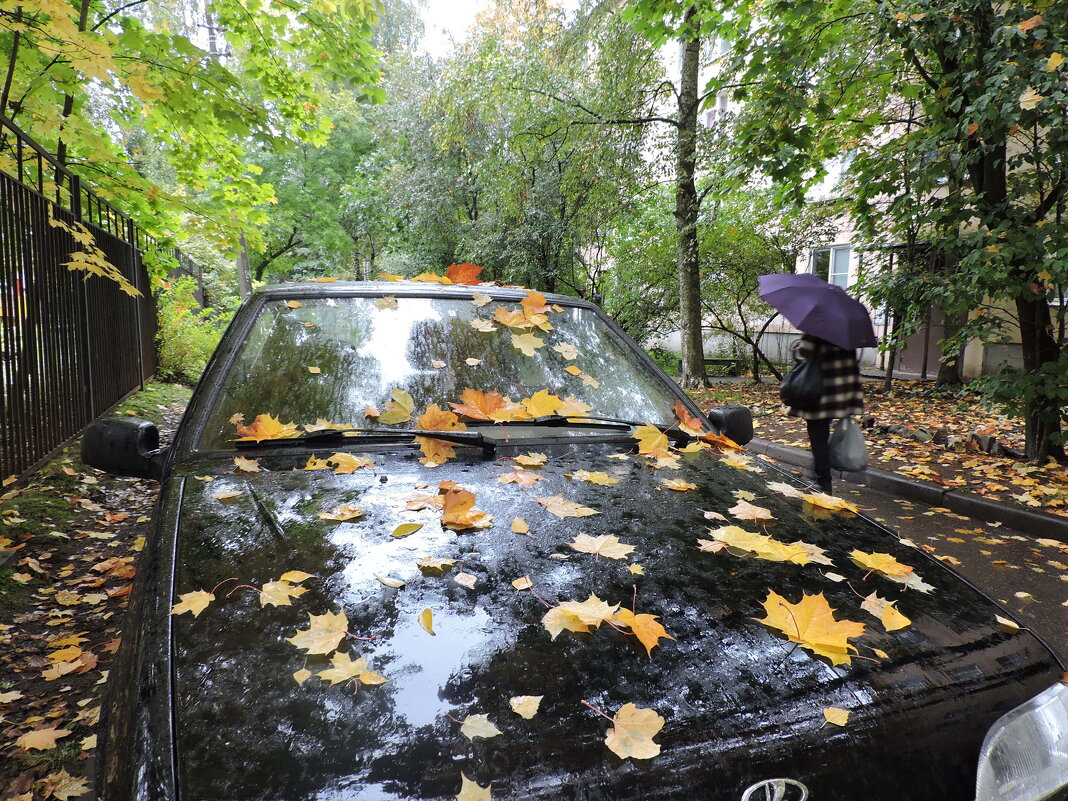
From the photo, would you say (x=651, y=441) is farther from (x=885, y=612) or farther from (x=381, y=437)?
(x=885, y=612)

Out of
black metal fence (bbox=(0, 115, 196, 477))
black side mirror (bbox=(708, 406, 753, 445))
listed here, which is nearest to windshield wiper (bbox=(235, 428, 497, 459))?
black side mirror (bbox=(708, 406, 753, 445))

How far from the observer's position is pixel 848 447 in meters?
4.13

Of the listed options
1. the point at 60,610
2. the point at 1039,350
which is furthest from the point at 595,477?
the point at 1039,350

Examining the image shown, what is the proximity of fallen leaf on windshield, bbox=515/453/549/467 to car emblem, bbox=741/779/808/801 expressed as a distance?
4.03 feet

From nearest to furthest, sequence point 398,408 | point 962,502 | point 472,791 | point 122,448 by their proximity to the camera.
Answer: point 472,791, point 122,448, point 398,408, point 962,502

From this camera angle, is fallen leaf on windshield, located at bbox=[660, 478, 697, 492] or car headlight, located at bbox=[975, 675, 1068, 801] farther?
fallen leaf on windshield, located at bbox=[660, 478, 697, 492]

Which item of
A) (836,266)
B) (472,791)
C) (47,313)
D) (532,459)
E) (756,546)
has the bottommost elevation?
(472,791)

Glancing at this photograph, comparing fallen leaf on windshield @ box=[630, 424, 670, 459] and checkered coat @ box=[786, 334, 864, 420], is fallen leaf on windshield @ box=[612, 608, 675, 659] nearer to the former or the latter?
fallen leaf on windshield @ box=[630, 424, 670, 459]

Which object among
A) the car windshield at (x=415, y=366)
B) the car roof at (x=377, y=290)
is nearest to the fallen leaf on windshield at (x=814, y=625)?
the car windshield at (x=415, y=366)

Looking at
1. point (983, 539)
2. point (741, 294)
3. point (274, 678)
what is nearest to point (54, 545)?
point (274, 678)

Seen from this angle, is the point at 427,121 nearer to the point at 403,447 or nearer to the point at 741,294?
the point at 741,294

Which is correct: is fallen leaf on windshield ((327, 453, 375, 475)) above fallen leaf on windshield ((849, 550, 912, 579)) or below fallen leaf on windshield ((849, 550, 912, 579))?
above

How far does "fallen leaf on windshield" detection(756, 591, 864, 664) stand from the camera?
1.21 meters

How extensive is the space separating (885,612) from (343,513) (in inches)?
50.8
